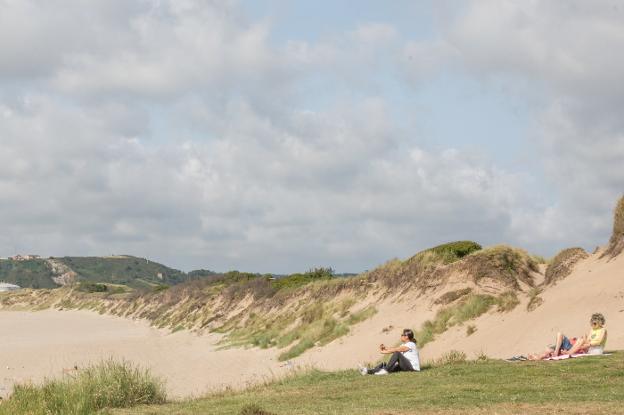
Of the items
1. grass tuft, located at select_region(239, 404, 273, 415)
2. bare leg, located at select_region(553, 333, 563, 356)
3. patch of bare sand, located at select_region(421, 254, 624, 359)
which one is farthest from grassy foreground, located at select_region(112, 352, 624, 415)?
patch of bare sand, located at select_region(421, 254, 624, 359)

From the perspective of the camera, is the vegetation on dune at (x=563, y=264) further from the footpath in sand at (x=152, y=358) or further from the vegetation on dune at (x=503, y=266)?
A: the footpath in sand at (x=152, y=358)

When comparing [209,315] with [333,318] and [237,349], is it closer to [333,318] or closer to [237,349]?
[237,349]

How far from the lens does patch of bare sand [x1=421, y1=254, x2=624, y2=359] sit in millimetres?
22484

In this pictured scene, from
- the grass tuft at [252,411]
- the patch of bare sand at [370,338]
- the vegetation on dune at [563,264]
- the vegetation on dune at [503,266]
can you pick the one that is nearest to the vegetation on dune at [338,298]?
the vegetation on dune at [503,266]

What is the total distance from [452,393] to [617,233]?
1668 centimetres

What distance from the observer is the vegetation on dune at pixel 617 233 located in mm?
26781

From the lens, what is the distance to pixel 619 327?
20984 mm

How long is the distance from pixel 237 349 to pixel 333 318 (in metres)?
5.90

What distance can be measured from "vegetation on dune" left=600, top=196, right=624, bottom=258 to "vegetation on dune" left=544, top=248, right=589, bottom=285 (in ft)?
4.89

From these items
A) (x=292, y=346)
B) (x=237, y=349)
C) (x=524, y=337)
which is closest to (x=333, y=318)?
(x=292, y=346)

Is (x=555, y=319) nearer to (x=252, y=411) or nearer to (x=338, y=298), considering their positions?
(x=252, y=411)

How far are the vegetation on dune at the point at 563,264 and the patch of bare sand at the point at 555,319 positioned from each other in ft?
1.16

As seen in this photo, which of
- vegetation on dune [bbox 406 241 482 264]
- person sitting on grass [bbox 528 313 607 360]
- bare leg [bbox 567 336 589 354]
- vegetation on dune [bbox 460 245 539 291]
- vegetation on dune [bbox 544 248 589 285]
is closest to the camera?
person sitting on grass [bbox 528 313 607 360]

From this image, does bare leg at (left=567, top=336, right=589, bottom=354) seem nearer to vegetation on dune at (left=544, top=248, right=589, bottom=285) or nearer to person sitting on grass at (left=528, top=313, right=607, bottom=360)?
person sitting on grass at (left=528, top=313, right=607, bottom=360)
